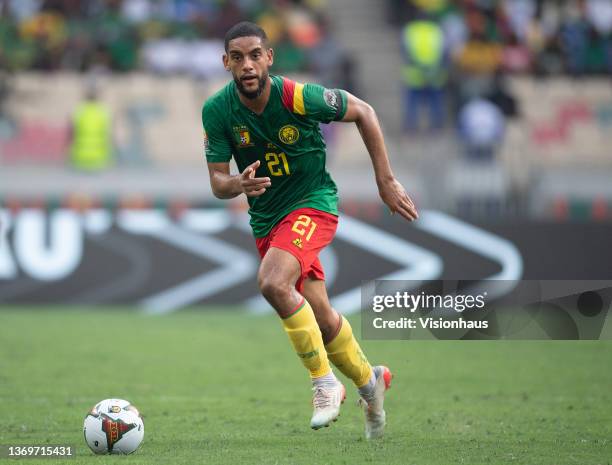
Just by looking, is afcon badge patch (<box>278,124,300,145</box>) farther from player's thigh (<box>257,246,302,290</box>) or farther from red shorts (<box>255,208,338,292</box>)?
player's thigh (<box>257,246,302,290</box>)

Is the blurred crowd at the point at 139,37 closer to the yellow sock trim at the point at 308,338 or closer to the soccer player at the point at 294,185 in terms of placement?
the soccer player at the point at 294,185

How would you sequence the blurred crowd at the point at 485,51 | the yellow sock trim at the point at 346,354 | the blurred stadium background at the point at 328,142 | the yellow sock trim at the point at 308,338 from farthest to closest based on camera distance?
the blurred crowd at the point at 485,51
the blurred stadium background at the point at 328,142
the yellow sock trim at the point at 346,354
the yellow sock trim at the point at 308,338

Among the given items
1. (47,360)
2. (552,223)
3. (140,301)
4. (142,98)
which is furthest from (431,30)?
(47,360)

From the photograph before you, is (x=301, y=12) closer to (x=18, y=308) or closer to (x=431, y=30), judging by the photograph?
(x=431, y=30)

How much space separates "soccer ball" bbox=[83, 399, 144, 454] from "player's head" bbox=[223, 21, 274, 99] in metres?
2.05

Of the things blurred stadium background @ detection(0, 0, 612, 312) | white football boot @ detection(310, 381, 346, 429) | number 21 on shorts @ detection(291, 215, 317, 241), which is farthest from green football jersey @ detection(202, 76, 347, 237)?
blurred stadium background @ detection(0, 0, 612, 312)

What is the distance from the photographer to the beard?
7.39m

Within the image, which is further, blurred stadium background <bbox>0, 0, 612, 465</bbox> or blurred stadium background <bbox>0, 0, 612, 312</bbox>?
blurred stadium background <bbox>0, 0, 612, 312</bbox>

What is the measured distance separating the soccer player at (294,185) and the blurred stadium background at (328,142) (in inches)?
339

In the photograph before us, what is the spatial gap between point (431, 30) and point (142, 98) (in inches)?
216

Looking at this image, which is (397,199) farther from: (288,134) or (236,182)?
(236,182)

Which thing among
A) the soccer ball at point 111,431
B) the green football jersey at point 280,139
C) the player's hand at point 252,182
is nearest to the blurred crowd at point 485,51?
the green football jersey at point 280,139

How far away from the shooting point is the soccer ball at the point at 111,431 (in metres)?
7.00

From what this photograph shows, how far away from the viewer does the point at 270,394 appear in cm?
1004
